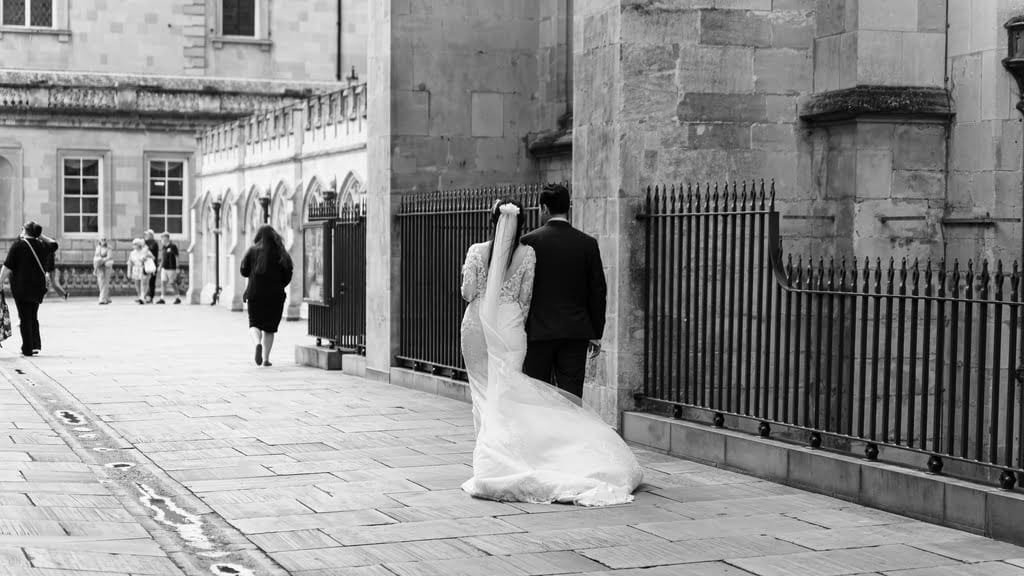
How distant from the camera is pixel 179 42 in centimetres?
4597

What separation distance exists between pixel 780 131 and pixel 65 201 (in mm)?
32802

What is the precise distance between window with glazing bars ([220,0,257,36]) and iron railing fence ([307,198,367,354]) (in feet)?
97.5

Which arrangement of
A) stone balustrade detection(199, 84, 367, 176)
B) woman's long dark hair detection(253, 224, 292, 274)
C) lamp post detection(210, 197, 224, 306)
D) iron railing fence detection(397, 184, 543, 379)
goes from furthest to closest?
lamp post detection(210, 197, 224, 306) < stone balustrade detection(199, 84, 367, 176) < woman's long dark hair detection(253, 224, 292, 274) < iron railing fence detection(397, 184, 543, 379)

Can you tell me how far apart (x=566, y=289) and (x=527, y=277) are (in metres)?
0.25

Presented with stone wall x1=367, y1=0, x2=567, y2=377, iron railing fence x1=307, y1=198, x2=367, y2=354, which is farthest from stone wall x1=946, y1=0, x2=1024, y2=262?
iron railing fence x1=307, y1=198, x2=367, y2=354

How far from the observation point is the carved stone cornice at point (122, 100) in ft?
133

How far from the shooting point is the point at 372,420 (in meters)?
12.5

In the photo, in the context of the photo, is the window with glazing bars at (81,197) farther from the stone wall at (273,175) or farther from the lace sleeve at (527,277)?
the lace sleeve at (527,277)

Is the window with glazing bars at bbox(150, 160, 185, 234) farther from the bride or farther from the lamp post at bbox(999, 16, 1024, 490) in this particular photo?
the bride

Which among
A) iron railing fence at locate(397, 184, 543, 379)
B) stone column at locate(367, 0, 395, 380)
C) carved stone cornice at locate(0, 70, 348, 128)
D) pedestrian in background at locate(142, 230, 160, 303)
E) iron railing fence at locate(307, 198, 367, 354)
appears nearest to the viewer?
iron railing fence at locate(397, 184, 543, 379)

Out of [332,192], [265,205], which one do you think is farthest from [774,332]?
[265,205]

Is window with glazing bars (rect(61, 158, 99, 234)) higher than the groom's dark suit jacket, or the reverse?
window with glazing bars (rect(61, 158, 99, 234))

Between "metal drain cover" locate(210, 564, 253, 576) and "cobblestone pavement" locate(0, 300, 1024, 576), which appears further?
"cobblestone pavement" locate(0, 300, 1024, 576)

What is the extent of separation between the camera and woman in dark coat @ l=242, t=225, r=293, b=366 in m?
17.6
